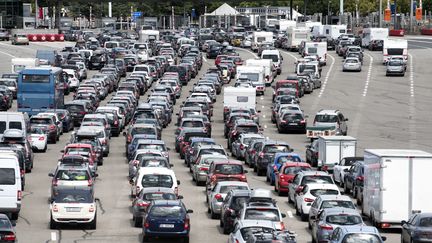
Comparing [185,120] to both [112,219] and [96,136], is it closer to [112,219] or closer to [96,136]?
[96,136]

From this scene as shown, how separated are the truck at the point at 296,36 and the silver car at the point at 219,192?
82856 mm

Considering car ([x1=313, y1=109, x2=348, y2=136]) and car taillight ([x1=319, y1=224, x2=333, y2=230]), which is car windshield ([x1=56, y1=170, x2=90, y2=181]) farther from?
car ([x1=313, y1=109, x2=348, y2=136])

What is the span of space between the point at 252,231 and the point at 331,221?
3.71m

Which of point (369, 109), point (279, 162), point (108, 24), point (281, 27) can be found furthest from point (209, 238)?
point (108, 24)

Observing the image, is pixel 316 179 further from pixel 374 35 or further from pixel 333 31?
pixel 333 31

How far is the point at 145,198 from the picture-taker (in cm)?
3675

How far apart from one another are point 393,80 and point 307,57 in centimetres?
942

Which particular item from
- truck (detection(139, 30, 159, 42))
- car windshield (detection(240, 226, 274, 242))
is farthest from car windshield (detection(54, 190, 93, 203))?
truck (detection(139, 30, 159, 42))

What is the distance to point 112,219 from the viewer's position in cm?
3881

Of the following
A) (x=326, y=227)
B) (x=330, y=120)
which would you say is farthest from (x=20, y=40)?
(x=326, y=227)

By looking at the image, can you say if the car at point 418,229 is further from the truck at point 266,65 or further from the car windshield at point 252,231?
the truck at point 266,65

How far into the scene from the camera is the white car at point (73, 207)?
3594 centimetres

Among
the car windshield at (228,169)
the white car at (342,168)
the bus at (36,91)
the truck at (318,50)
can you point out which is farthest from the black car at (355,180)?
the truck at (318,50)

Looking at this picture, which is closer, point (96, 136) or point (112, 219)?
point (112, 219)
